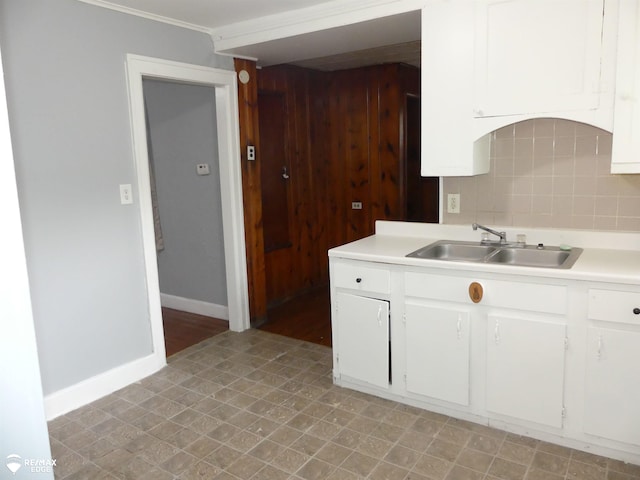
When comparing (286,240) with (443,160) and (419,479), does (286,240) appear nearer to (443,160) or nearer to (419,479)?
(443,160)

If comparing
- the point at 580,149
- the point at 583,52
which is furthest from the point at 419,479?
the point at 583,52

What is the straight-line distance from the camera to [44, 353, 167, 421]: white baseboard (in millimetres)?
2766

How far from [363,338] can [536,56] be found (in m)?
1.70

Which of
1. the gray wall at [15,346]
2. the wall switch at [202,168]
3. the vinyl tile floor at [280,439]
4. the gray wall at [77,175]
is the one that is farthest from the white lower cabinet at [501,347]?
the wall switch at [202,168]

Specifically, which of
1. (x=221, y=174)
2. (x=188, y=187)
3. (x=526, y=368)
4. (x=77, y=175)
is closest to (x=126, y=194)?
(x=77, y=175)

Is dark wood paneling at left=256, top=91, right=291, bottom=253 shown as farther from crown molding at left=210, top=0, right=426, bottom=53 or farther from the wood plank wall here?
crown molding at left=210, top=0, right=426, bottom=53

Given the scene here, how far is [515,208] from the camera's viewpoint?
288 centimetres

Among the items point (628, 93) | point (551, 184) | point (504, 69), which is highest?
point (504, 69)

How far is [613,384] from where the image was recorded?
7.00 feet

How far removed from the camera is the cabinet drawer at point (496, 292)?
2.22 metres

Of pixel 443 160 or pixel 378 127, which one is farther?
pixel 378 127

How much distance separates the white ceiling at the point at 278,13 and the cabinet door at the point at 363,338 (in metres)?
1.63

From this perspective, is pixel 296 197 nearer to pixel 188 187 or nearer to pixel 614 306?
pixel 188 187

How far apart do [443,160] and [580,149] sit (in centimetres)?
72
